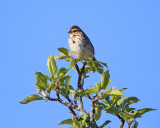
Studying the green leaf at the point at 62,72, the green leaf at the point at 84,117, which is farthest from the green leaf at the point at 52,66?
the green leaf at the point at 84,117

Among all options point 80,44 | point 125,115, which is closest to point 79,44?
point 80,44

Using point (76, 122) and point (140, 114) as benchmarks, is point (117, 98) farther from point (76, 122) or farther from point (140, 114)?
point (76, 122)

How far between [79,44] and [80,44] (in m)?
0.03

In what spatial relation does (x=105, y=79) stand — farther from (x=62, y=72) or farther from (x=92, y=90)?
(x=62, y=72)

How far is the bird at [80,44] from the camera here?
26.3 feet

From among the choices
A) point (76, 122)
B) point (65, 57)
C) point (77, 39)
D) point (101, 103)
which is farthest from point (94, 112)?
point (77, 39)

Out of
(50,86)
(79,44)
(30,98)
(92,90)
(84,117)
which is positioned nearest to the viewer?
(84,117)

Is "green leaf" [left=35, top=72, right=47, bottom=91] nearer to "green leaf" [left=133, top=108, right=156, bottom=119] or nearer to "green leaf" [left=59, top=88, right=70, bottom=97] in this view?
"green leaf" [left=59, top=88, right=70, bottom=97]

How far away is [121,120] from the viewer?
14.2 ft

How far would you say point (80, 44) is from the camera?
8.14 m

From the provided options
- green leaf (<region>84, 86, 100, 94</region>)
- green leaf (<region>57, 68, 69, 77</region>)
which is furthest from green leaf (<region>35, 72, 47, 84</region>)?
green leaf (<region>84, 86, 100, 94</region>)

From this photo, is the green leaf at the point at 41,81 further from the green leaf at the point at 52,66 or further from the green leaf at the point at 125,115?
the green leaf at the point at 125,115

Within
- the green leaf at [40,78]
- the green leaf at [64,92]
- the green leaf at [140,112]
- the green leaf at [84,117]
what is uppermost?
the green leaf at [40,78]

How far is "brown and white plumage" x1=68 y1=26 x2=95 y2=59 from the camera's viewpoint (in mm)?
8031
